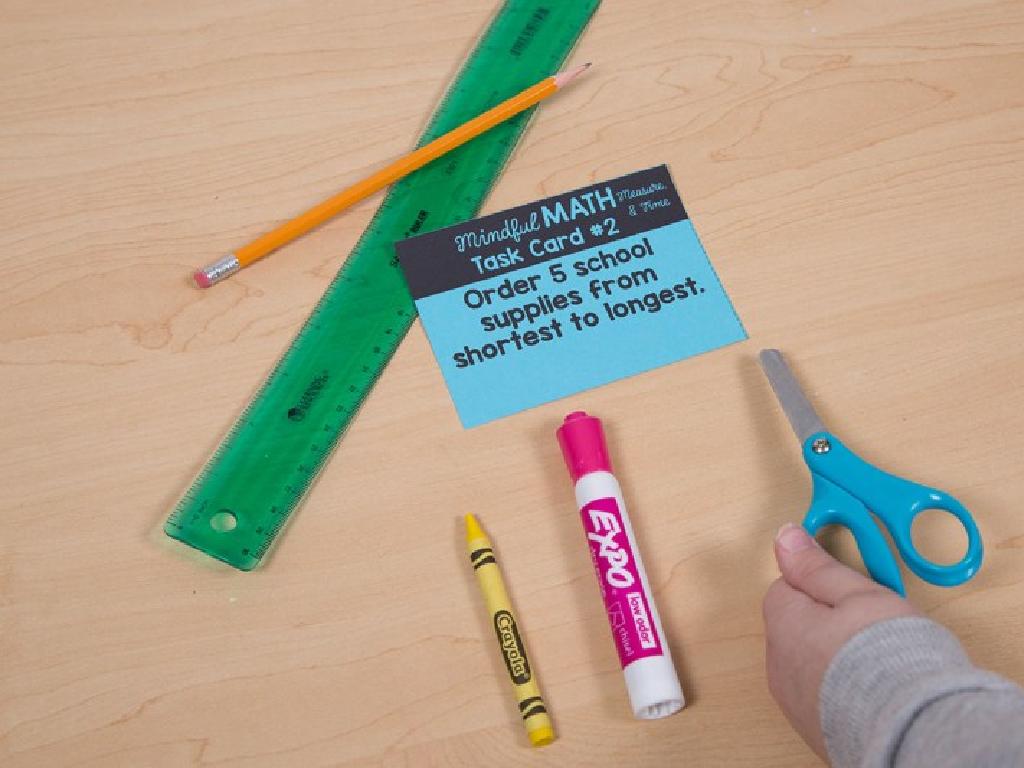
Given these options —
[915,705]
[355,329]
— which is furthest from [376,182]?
[915,705]

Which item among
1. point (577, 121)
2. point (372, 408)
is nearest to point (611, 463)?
point (372, 408)

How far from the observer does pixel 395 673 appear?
0.62 m

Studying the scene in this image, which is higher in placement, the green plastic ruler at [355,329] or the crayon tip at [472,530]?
the green plastic ruler at [355,329]

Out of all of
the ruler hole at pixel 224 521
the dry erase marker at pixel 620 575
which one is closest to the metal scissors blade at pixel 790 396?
the dry erase marker at pixel 620 575

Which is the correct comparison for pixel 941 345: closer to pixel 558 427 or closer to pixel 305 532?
pixel 558 427

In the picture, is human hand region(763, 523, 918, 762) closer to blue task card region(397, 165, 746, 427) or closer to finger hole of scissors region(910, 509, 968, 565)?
finger hole of scissors region(910, 509, 968, 565)

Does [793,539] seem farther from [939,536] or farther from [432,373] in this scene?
[432,373]

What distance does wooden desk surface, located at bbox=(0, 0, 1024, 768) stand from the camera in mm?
617

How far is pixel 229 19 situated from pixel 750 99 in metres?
0.43

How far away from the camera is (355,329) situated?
72 centimetres

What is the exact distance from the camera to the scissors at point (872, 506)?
0.61 meters

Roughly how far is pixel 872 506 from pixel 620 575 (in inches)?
6.5

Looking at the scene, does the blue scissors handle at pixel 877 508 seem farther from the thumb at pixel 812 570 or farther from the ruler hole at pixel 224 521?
the ruler hole at pixel 224 521

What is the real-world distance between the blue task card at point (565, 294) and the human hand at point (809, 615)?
0.17 meters
